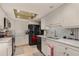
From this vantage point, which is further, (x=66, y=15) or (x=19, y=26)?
(x=66, y=15)

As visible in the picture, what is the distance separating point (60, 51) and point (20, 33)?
0.98m

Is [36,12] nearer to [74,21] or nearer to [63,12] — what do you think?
[63,12]

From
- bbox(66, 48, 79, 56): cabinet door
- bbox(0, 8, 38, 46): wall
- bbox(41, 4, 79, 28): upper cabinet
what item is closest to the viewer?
bbox(66, 48, 79, 56): cabinet door

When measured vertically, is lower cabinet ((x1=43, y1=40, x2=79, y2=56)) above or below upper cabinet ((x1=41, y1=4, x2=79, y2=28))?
below

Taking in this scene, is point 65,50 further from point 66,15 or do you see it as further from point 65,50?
point 66,15

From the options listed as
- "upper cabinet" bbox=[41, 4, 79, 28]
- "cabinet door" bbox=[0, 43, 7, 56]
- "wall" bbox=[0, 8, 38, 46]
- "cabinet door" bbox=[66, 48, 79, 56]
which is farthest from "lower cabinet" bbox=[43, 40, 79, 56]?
"cabinet door" bbox=[0, 43, 7, 56]

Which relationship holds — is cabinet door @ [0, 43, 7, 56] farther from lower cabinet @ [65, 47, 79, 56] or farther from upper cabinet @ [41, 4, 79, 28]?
upper cabinet @ [41, 4, 79, 28]

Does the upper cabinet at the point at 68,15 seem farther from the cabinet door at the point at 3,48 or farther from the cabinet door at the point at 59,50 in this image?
the cabinet door at the point at 3,48

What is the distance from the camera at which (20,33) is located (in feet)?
8.05

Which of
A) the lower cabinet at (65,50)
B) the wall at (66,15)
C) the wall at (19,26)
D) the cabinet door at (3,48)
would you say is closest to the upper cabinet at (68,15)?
the wall at (66,15)

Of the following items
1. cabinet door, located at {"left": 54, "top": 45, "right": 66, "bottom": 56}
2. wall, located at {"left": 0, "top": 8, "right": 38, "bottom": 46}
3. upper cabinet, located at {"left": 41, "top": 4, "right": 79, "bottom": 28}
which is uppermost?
upper cabinet, located at {"left": 41, "top": 4, "right": 79, "bottom": 28}

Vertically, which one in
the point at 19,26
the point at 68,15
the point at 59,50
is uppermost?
the point at 68,15

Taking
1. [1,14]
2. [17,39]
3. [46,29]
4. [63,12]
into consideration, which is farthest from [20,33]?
[46,29]

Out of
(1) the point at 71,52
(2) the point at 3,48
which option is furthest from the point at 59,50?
(2) the point at 3,48
